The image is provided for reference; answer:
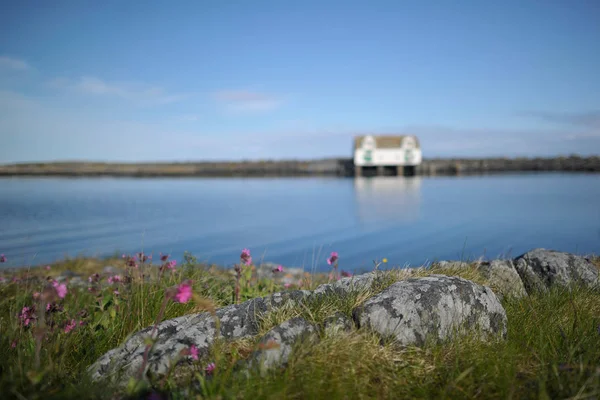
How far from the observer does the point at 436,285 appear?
431 cm

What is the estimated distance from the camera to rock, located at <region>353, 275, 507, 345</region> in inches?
157

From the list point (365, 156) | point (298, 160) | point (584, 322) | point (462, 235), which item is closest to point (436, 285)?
point (584, 322)

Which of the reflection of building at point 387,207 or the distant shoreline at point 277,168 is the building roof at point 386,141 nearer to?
the distant shoreline at point 277,168

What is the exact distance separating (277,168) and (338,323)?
93.4 meters

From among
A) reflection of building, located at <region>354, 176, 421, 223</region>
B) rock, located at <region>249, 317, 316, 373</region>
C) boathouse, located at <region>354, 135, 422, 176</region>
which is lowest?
reflection of building, located at <region>354, 176, 421, 223</region>

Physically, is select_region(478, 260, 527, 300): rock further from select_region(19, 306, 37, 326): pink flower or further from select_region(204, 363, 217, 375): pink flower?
select_region(19, 306, 37, 326): pink flower

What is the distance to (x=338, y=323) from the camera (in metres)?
4.01

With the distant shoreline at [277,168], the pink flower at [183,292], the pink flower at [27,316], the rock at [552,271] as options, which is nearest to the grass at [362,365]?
the pink flower at [27,316]

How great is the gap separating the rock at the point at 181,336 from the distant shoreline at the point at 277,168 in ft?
277

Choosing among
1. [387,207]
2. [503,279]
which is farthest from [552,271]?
[387,207]

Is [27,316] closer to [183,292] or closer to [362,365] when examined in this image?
[183,292]

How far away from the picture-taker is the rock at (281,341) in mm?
→ 3373

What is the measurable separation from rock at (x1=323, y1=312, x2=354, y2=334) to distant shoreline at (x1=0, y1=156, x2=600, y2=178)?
277ft

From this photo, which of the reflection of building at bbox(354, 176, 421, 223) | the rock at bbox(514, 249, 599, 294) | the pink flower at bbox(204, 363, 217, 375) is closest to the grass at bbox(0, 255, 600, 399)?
the pink flower at bbox(204, 363, 217, 375)
